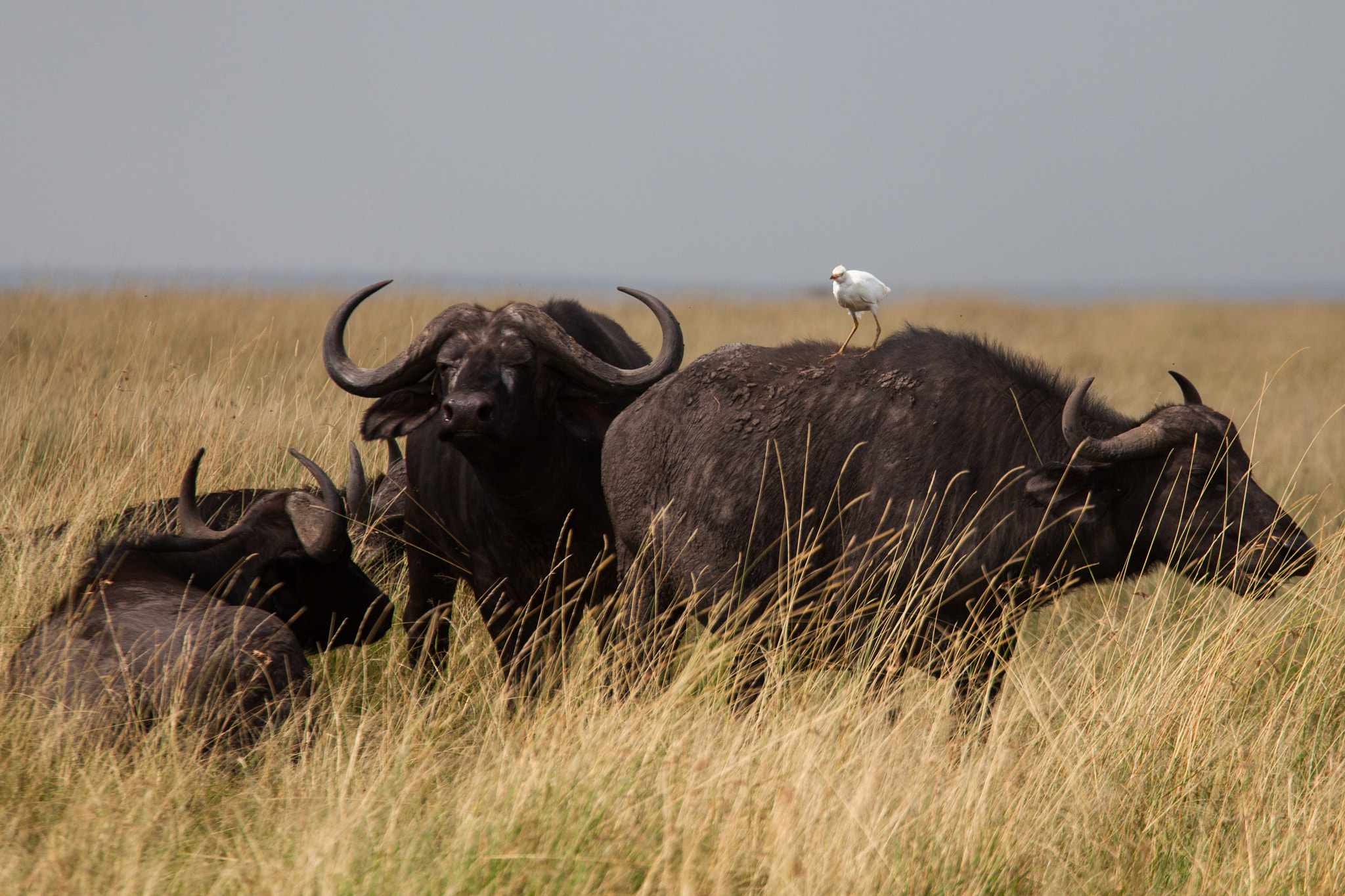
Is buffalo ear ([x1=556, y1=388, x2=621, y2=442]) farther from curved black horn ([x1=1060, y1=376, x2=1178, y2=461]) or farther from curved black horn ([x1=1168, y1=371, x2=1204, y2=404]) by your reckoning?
curved black horn ([x1=1168, y1=371, x2=1204, y2=404])

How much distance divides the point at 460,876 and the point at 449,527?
265 centimetres

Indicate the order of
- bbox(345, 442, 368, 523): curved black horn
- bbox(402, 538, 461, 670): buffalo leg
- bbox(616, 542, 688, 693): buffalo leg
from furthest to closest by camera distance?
bbox(402, 538, 461, 670): buffalo leg, bbox(345, 442, 368, 523): curved black horn, bbox(616, 542, 688, 693): buffalo leg

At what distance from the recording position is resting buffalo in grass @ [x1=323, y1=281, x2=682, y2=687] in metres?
4.58

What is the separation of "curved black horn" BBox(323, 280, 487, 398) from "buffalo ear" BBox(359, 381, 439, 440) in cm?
5

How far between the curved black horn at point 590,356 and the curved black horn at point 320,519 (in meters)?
1.07

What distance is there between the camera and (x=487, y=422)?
4207 mm

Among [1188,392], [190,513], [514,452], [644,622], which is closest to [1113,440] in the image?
[1188,392]

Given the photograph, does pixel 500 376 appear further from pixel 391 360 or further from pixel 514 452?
pixel 391 360

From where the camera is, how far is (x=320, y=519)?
4734 millimetres

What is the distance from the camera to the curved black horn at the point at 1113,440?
383 cm

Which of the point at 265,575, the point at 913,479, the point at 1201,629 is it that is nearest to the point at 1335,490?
the point at 1201,629

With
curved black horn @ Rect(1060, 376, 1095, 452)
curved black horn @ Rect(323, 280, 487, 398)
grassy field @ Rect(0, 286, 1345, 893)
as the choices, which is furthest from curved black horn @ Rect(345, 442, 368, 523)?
curved black horn @ Rect(1060, 376, 1095, 452)

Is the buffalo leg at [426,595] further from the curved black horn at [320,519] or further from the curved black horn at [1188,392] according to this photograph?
the curved black horn at [1188,392]

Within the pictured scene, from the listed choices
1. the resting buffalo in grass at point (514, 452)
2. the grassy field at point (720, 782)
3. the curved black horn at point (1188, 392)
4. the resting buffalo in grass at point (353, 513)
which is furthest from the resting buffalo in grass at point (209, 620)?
the curved black horn at point (1188, 392)
